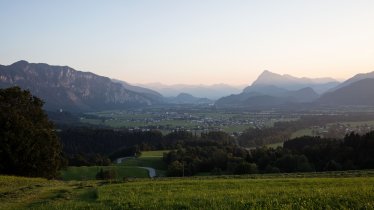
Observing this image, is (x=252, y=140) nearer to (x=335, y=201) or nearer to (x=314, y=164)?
(x=314, y=164)

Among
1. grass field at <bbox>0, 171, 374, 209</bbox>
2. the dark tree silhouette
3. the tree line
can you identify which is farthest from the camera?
the tree line

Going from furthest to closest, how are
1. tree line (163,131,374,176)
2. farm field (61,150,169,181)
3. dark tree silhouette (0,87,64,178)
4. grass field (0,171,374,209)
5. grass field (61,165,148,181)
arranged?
farm field (61,150,169,181) → grass field (61,165,148,181) → tree line (163,131,374,176) → dark tree silhouette (0,87,64,178) → grass field (0,171,374,209)

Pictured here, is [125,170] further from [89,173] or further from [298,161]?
[298,161]

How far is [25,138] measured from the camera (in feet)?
170

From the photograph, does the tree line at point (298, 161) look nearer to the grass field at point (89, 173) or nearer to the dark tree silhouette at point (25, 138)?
the grass field at point (89, 173)

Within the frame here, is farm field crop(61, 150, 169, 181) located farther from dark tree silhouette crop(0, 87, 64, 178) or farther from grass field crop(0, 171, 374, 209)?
grass field crop(0, 171, 374, 209)

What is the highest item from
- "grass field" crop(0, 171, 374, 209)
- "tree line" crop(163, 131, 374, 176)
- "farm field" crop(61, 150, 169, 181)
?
"grass field" crop(0, 171, 374, 209)

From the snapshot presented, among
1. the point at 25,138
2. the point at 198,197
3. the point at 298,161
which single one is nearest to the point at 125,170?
the point at 298,161

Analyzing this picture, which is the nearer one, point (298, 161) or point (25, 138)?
point (25, 138)

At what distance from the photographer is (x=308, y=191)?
22.7 meters

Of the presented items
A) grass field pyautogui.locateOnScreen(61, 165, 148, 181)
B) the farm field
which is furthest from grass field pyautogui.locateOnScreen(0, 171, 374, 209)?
grass field pyautogui.locateOnScreen(61, 165, 148, 181)

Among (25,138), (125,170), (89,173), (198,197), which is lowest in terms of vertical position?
(125,170)

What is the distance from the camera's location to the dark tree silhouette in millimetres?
50281

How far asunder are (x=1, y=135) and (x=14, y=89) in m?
8.48
